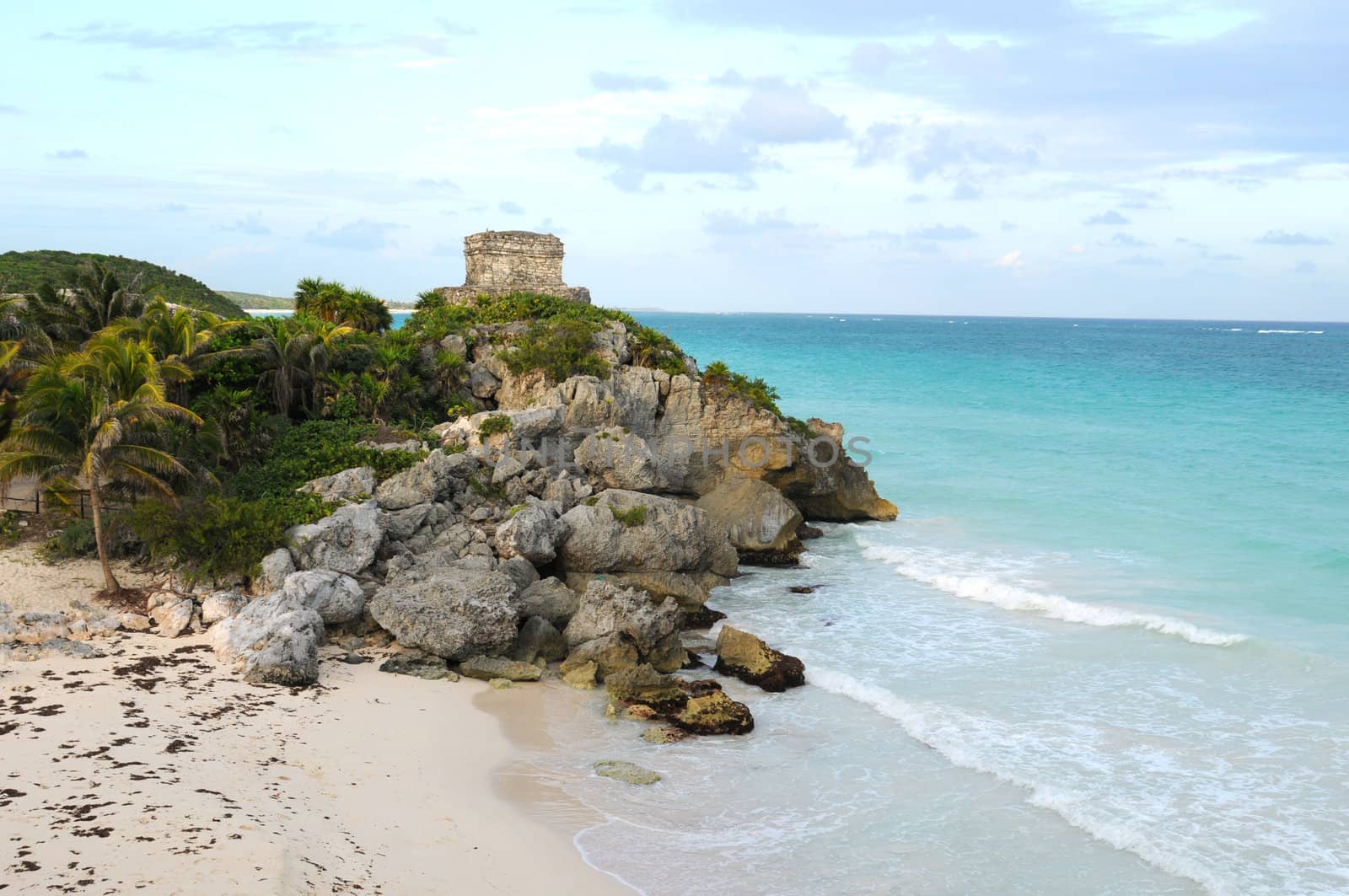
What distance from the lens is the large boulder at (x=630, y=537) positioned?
57.3 feet

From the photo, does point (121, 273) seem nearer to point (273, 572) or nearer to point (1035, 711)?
point (273, 572)

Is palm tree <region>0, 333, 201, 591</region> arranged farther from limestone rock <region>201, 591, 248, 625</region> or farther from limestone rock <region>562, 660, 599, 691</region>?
limestone rock <region>562, 660, 599, 691</region>

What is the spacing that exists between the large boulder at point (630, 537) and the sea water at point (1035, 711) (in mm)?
1228

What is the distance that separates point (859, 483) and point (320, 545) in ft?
46.2

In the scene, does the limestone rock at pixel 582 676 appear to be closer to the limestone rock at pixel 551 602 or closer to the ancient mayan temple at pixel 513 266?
the limestone rock at pixel 551 602

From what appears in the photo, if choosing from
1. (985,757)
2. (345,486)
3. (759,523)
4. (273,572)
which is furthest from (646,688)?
(759,523)

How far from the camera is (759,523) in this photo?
68.4 feet

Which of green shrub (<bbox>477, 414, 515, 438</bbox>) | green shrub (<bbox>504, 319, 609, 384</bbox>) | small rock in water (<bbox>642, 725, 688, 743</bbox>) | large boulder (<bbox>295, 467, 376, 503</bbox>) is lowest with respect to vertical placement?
small rock in water (<bbox>642, 725, 688, 743</bbox>)

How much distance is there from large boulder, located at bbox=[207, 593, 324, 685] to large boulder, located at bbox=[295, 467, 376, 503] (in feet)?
10.6

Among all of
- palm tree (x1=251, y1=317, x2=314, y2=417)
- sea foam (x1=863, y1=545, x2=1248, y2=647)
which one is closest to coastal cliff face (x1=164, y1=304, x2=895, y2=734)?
sea foam (x1=863, y1=545, x2=1248, y2=647)

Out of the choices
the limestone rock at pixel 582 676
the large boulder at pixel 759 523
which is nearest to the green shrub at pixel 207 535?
the limestone rock at pixel 582 676

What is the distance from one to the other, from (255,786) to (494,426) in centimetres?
1086

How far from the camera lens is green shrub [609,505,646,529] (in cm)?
1767

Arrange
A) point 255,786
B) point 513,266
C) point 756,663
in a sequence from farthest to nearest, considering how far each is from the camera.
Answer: point 513,266 < point 756,663 < point 255,786
